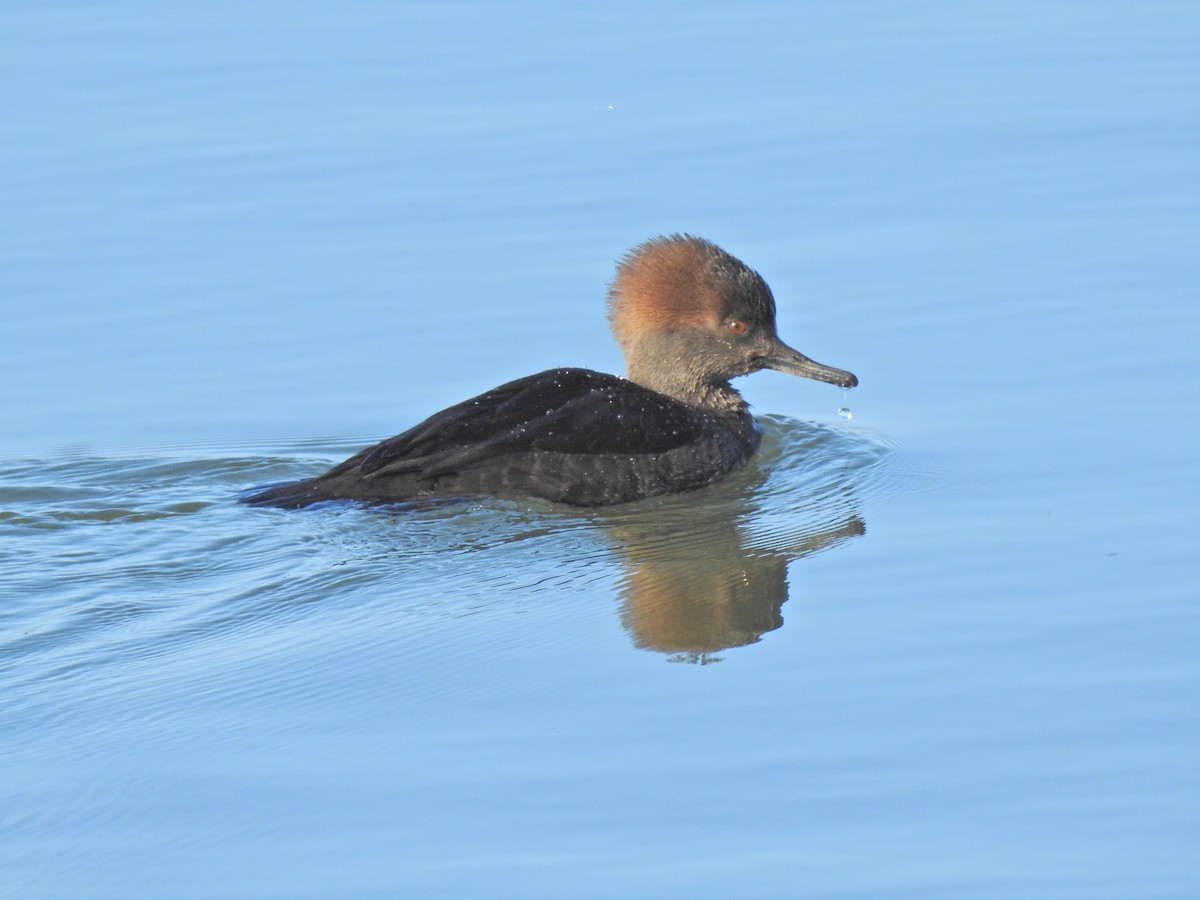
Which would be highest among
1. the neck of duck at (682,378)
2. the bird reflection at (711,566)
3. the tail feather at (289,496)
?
the neck of duck at (682,378)

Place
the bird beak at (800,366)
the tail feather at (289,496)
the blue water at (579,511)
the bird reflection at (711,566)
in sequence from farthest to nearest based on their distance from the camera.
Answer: the bird beak at (800,366) → the tail feather at (289,496) → the bird reflection at (711,566) → the blue water at (579,511)

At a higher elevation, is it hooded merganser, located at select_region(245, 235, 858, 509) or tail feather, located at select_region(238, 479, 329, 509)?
hooded merganser, located at select_region(245, 235, 858, 509)

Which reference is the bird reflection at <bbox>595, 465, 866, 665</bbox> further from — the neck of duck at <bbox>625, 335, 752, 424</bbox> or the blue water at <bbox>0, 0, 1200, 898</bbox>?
the neck of duck at <bbox>625, 335, 752, 424</bbox>

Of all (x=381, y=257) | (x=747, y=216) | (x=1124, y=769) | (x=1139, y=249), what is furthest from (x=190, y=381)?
(x=1124, y=769)

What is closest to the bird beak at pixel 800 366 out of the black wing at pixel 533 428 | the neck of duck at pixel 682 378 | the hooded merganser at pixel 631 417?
the hooded merganser at pixel 631 417

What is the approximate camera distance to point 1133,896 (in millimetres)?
5102

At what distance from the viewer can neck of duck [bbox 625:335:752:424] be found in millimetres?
10023

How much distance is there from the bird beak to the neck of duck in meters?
0.27

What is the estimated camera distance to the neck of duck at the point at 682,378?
10023 millimetres

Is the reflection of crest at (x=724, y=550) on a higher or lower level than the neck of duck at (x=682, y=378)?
lower

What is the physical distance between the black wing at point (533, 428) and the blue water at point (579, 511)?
0.32 meters

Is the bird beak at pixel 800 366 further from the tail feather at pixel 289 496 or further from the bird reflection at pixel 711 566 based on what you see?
the tail feather at pixel 289 496

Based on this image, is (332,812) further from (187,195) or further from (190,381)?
(187,195)

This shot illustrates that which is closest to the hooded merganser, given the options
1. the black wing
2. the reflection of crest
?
the black wing
